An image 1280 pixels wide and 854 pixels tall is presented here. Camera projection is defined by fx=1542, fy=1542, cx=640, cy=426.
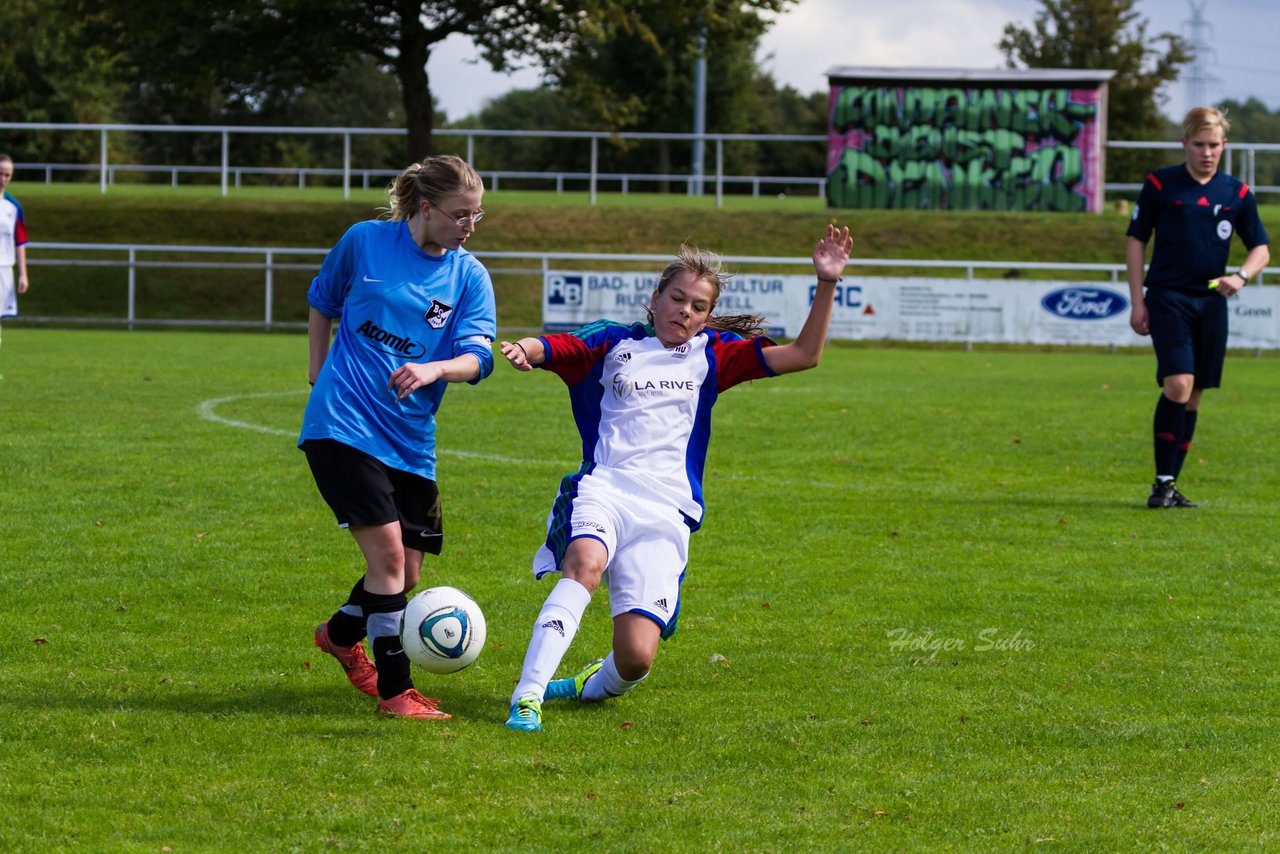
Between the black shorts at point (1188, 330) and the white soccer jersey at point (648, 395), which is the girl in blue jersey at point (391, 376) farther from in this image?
the black shorts at point (1188, 330)

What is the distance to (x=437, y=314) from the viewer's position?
199 inches

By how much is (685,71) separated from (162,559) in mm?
50634

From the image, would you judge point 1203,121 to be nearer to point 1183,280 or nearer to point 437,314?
point 1183,280

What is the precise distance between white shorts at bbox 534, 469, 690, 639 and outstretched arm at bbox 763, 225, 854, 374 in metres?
0.67

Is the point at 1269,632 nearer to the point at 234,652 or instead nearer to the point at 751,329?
the point at 751,329

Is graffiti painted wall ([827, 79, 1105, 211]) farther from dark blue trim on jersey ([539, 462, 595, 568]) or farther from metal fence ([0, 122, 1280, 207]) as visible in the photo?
dark blue trim on jersey ([539, 462, 595, 568])

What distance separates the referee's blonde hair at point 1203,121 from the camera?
9.08m

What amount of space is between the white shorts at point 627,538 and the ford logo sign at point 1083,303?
2035cm

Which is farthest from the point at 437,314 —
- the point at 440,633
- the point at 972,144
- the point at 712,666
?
the point at 972,144

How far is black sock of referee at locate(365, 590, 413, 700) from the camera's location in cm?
495

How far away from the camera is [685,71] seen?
5591cm

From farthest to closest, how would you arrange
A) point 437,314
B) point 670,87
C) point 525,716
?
point 670,87 → point 437,314 → point 525,716

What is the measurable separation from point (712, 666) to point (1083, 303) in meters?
20.1

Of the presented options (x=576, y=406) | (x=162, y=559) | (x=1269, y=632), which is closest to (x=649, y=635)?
(x=576, y=406)
